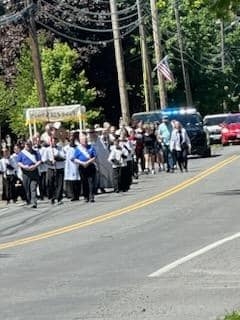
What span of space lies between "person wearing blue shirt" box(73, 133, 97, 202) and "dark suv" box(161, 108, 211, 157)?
17619 mm

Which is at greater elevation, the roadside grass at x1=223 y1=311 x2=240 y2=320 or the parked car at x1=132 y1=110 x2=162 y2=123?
the parked car at x1=132 y1=110 x2=162 y2=123

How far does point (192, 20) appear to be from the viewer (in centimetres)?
7306

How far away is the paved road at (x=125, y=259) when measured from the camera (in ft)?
38.9

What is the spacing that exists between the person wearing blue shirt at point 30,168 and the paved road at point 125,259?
0.62 m

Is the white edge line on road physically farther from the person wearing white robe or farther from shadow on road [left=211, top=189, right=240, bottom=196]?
the person wearing white robe

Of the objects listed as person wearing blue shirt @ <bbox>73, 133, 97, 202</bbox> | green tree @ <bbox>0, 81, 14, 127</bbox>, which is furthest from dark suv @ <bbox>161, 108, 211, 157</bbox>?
person wearing blue shirt @ <bbox>73, 133, 97, 202</bbox>

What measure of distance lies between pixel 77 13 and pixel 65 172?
113ft

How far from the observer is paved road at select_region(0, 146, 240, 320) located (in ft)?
38.9

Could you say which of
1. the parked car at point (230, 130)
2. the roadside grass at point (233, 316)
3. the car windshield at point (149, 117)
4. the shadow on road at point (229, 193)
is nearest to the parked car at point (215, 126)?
the parked car at point (230, 130)

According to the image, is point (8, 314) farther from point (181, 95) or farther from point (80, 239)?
point (181, 95)

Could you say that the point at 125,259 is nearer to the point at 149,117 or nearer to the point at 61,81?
the point at 149,117

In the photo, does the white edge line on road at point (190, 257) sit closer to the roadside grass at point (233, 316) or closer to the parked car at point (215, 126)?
the roadside grass at point (233, 316)

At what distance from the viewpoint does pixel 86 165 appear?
29.3 metres

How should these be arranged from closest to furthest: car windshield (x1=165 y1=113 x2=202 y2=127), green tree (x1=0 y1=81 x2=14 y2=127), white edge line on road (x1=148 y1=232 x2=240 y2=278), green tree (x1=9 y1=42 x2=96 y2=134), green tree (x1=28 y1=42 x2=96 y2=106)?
white edge line on road (x1=148 y1=232 x2=240 y2=278), car windshield (x1=165 y1=113 x2=202 y2=127), green tree (x1=28 y1=42 x2=96 y2=106), green tree (x1=9 y1=42 x2=96 y2=134), green tree (x1=0 y1=81 x2=14 y2=127)
